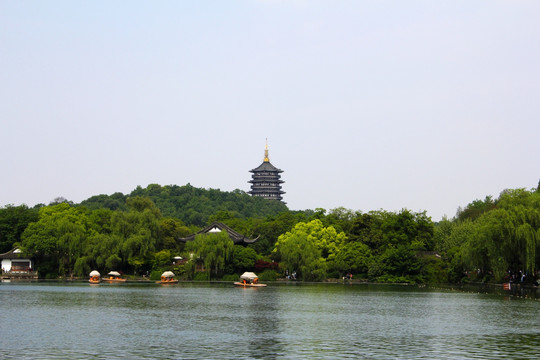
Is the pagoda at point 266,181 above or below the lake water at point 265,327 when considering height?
above

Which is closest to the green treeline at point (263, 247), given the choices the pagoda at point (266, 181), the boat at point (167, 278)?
the boat at point (167, 278)

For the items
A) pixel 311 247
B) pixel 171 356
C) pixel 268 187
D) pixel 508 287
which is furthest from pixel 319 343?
pixel 268 187

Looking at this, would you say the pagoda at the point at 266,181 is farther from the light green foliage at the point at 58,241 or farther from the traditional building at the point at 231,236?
the light green foliage at the point at 58,241

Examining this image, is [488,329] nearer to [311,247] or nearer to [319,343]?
[319,343]

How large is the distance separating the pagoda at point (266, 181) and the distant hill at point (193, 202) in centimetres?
1034

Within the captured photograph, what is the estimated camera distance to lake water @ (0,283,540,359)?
19883mm

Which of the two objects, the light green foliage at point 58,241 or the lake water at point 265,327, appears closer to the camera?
the lake water at point 265,327

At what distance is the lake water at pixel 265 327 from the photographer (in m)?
19.9

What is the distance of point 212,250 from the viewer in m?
59.3

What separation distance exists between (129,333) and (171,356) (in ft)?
16.6

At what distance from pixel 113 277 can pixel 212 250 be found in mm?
9136

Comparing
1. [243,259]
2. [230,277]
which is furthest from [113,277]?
[243,259]

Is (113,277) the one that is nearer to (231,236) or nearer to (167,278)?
(167,278)

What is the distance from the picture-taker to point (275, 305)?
3456cm
